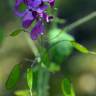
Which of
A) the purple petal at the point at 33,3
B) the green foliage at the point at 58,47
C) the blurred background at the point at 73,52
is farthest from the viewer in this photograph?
the blurred background at the point at 73,52

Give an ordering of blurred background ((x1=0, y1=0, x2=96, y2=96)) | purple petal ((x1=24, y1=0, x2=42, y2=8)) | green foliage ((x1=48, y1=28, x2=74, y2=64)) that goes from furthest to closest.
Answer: blurred background ((x1=0, y1=0, x2=96, y2=96)) < green foliage ((x1=48, y1=28, x2=74, y2=64)) < purple petal ((x1=24, y1=0, x2=42, y2=8))

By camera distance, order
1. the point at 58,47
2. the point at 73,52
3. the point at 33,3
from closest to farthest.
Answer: the point at 33,3, the point at 58,47, the point at 73,52

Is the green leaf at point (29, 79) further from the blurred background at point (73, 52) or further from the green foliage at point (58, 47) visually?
the blurred background at point (73, 52)

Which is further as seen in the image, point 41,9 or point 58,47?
point 58,47

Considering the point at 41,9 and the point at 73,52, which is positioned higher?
the point at 41,9

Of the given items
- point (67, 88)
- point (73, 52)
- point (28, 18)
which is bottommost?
point (67, 88)

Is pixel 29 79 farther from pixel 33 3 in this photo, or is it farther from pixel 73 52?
pixel 73 52

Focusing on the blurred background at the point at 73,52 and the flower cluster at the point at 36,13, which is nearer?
the flower cluster at the point at 36,13

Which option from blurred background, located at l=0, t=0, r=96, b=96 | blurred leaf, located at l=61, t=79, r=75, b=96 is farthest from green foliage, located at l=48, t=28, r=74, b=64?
blurred background, located at l=0, t=0, r=96, b=96

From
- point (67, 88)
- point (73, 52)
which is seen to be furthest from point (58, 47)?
point (73, 52)

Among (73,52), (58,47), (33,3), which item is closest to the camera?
(33,3)

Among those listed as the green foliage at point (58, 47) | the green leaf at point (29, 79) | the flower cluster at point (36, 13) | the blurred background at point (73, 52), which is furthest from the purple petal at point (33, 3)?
the blurred background at point (73, 52)

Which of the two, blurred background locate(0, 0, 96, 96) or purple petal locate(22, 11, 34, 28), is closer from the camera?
purple petal locate(22, 11, 34, 28)

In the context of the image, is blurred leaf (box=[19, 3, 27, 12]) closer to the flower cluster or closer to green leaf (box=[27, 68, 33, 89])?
the flower cluster
